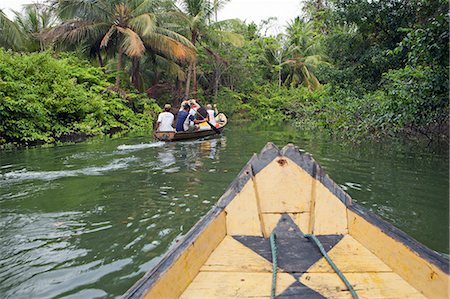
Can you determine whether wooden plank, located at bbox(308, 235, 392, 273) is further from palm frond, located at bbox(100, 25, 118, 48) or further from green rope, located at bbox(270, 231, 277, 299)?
palm frond, located at bbox(100, 25, 118, 48)

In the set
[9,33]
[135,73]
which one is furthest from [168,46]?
[9,33]

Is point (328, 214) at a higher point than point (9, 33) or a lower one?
lower

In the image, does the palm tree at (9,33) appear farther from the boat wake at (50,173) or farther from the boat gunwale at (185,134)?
the boat wake at (50,173)

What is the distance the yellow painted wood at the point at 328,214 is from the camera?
2912 mm

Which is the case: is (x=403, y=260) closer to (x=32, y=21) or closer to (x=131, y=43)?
(x=131, y=43)

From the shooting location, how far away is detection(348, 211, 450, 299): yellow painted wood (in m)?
1.94

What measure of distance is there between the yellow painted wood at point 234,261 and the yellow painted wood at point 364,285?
0.31 metres

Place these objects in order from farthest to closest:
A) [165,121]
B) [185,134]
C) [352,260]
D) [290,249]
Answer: [165,121], [185,134], [290,249], [352,260]

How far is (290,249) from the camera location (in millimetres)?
2658

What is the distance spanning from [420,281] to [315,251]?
72cm

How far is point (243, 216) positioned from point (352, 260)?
904 mm

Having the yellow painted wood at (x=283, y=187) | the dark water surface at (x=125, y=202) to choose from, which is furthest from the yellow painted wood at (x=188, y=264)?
the dark water surface at (x=125, y=202)

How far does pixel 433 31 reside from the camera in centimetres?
473

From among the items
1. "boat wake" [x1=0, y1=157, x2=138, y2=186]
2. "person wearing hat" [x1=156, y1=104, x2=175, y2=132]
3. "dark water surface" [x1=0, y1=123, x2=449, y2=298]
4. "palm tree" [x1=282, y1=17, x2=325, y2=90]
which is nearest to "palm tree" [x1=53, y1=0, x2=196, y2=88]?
"person wearing hat" [x1=156, y1=104, x2=175, y2=132]
